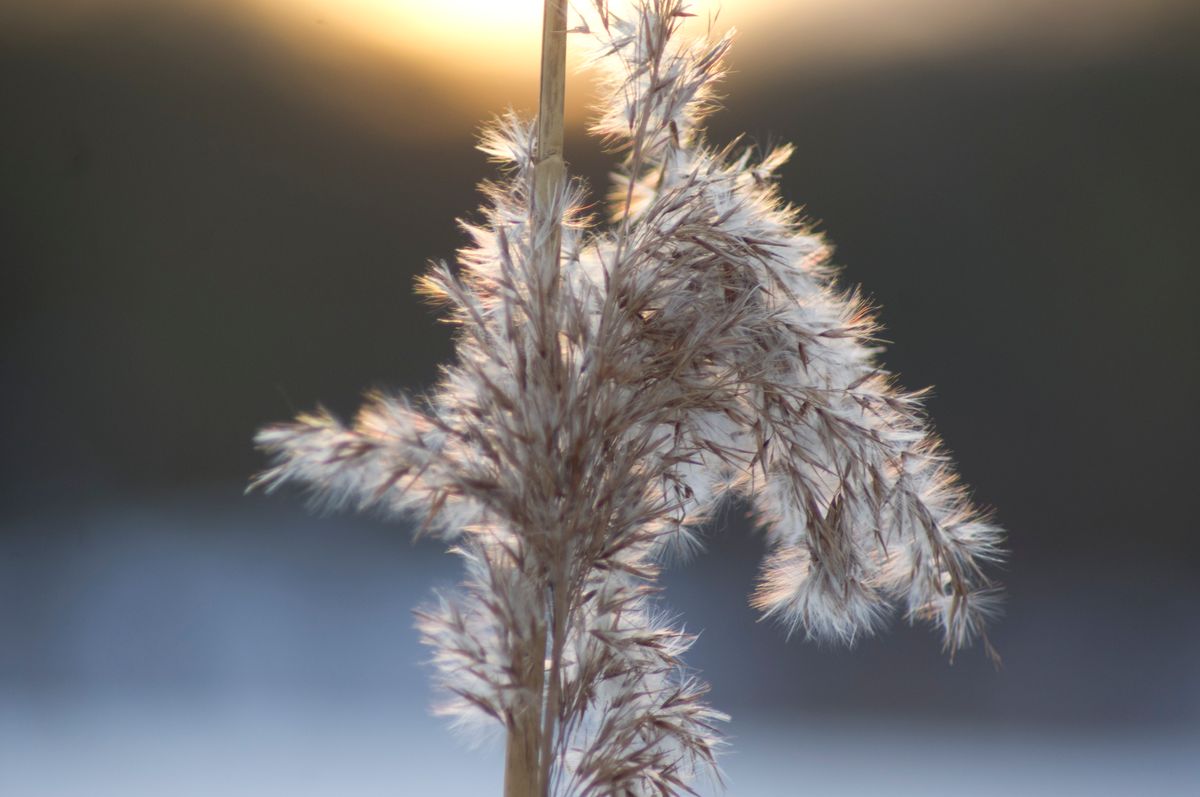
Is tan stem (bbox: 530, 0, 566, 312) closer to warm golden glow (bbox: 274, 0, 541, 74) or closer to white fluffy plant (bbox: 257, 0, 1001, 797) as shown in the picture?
white fluffy plant (bbox: 257, 0, 1001, 797)

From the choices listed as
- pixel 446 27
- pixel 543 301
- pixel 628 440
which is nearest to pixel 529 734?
pixel 628 440

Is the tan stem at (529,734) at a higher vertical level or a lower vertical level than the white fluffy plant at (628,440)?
lower

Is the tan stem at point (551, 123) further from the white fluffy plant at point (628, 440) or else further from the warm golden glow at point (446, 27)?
the warm golden glow at point (446, 27)

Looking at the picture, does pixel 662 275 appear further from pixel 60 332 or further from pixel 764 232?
pixel 60 332

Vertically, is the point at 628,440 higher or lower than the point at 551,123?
lower

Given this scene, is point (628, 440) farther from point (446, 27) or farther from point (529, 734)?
point (446, 27)

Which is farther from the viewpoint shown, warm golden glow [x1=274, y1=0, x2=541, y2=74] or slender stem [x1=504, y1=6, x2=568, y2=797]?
warm golden glow [x1=274, y1=0, x2=541, y2=74]

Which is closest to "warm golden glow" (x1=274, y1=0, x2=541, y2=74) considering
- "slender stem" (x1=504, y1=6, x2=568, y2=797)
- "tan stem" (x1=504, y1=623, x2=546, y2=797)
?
"slender stem" (x1=504, y1=6, x2=568, y2=797)

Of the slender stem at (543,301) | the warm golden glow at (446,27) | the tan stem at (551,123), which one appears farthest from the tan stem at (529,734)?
the warm golden glow at (446,27)
